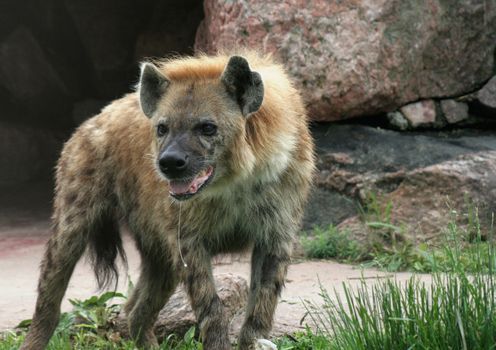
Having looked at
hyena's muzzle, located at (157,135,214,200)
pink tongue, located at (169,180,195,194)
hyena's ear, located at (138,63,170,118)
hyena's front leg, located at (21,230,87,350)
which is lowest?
hyena's front leg, located at (21,230,87,350)

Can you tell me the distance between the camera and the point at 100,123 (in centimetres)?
410

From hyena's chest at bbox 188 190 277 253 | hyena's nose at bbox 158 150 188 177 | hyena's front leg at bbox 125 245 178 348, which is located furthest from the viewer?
hyena's front leg at bbox 125 245 178 348

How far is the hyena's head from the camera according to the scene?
3199mm

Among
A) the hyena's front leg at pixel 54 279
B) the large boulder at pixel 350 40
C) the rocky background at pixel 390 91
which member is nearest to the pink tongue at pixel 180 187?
the hyena's front leg at pixel 54 279

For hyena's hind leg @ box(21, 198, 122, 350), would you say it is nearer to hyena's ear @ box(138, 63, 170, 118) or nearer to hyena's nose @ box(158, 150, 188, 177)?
hyena's ear @ box(138, 63, 170, 118)

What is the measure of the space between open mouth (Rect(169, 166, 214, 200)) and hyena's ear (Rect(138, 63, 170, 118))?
1.18 feet

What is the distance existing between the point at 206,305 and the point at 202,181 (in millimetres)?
464

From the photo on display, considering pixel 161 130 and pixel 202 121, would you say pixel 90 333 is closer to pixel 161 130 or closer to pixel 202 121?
pixel 161 130

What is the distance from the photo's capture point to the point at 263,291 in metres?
3.39

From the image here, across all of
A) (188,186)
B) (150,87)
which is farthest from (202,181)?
(150,87)

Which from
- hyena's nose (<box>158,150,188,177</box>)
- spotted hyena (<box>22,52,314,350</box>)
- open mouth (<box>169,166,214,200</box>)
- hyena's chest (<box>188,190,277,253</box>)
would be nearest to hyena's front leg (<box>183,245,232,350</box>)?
spotted hyena (<box>22,52,314,350</box>)

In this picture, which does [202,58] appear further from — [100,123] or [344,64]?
[344,64]

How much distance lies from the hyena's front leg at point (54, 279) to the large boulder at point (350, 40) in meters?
2.11

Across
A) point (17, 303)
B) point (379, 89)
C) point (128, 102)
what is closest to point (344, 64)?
point (379, 89)
